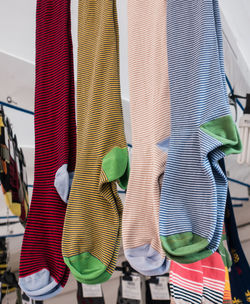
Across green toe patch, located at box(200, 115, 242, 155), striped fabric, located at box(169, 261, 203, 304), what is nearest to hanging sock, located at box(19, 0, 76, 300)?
striped fabric, located at box(169, 261, 203, 304)

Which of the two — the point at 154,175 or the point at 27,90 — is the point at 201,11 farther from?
the point at 27,90

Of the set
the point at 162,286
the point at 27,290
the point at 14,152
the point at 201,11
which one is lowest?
the point at 162,286

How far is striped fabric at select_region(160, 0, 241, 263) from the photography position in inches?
22.2

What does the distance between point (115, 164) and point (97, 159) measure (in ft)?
0.20

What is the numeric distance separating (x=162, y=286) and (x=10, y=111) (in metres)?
1.10

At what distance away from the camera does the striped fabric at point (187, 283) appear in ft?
2.01

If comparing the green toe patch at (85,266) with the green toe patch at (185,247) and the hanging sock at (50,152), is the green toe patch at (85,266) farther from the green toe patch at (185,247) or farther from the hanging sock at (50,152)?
the green toe patch at (185,247)

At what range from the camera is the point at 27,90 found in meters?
1.48

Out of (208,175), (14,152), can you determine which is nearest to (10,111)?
(14,152)

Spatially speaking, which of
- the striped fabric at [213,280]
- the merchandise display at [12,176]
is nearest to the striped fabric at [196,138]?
the striped fabric at [213,280]

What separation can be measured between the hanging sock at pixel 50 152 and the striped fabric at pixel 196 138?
27 centimetres

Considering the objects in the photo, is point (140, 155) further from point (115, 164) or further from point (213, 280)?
point (213, 280)

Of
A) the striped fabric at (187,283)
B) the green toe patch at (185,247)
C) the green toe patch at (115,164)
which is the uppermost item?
the green toe patch at (115,164)

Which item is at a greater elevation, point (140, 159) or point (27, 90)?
point (27, 90)
